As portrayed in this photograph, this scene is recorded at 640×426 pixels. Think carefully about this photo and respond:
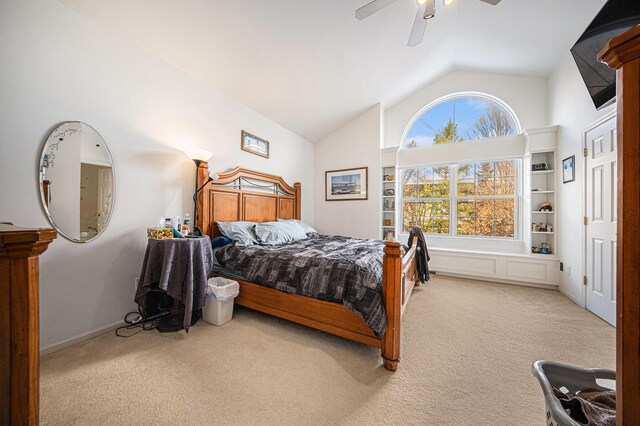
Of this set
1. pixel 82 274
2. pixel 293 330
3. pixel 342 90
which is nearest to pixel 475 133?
pixel 342 90

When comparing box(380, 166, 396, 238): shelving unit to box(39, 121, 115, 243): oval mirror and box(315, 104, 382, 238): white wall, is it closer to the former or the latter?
box(315, 104, 382, 238): white wall

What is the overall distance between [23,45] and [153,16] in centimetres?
95

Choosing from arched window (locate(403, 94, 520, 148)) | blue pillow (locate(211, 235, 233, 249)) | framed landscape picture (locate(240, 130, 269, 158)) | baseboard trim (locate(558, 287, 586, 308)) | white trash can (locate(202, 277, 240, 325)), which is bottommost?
baseboard trim (locate(558, 287, 586, 308))

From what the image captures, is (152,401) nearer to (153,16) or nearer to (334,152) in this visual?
(153,16)

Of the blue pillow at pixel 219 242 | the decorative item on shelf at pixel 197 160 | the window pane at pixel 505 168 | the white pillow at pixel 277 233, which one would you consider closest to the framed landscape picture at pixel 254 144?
the decorative item on shelf at pixel 197 160

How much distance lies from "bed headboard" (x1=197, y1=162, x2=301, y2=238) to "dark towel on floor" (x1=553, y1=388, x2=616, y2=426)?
122 inches

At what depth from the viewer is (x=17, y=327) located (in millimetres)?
621

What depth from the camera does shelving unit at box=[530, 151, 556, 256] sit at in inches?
142

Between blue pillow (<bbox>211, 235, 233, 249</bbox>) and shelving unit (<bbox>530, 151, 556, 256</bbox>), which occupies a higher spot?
shelving unit (<bbox>530, 151, 556, 256</bbox>)

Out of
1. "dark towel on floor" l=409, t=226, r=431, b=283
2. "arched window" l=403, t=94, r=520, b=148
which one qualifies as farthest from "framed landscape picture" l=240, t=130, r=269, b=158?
"arched window" l=403, t=94, r=520, b=148

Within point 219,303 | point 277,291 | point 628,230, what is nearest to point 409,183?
point 277,291

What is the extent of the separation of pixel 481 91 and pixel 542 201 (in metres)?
2.18

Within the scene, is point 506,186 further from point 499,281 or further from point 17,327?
point 17,327

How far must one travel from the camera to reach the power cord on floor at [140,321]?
221cm
